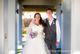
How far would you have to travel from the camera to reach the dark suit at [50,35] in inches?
86.8

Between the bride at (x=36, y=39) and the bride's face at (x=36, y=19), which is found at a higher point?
the bride's face at (x=36, y=19)

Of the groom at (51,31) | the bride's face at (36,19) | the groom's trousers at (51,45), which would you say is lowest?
the groom's trousers at (51,45)

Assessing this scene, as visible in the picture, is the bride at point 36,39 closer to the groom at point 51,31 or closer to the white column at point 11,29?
the groom at point 51,31

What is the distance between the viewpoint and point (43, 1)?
86.6 inches

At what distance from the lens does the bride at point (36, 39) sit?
2.17m
